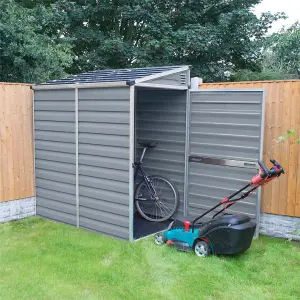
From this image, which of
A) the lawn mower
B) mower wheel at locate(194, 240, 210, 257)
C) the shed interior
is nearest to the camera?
the lawn mower

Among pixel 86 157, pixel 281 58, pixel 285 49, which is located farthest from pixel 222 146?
pixel 281 58

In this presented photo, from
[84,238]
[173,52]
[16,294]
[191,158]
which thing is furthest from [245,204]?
[173,52]

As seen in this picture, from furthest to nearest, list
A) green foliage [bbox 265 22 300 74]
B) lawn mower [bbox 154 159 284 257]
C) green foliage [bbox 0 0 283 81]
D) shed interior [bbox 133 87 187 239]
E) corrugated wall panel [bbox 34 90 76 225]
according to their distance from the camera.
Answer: green foliage [bbox 0 0 283 81]
green foliage [bbox 265 22 300 74]
shed interior [bbox 133 87 187 239]
corrugated wall panel [bbox 34 90 76 225]
lawn mower [bbox 154 159 284 257]

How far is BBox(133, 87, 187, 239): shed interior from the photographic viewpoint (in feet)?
18.3

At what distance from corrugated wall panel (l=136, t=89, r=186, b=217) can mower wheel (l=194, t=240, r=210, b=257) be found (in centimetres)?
124

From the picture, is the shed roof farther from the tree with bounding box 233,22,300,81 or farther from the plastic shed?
the tree with bounding box 233,22,300,81

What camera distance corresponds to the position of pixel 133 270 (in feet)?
13.4

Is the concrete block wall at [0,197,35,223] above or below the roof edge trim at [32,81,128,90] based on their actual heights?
below

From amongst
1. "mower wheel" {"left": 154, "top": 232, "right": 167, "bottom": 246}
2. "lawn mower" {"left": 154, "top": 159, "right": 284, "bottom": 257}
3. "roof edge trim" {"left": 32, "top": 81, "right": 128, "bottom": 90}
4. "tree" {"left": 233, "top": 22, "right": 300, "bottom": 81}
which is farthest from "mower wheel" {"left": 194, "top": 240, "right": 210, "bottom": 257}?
"tree" {"left": 233, "top": 22, "right": 300, "bottom": 81}

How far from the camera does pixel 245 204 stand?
5016 mm

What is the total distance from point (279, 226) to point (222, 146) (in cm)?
125

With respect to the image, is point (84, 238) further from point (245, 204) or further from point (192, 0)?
point (192, 0)

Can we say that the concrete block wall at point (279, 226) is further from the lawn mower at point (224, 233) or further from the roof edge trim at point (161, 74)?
the roof edge trim at point (161, 74)

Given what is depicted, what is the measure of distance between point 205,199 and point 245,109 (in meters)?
1.33
